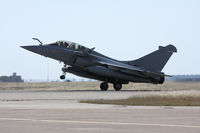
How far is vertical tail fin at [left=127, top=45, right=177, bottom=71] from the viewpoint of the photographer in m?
45.6

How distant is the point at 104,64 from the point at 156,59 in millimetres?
5304

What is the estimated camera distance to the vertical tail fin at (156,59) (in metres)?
45.6

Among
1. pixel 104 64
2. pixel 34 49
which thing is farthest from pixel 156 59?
pixel 34 49

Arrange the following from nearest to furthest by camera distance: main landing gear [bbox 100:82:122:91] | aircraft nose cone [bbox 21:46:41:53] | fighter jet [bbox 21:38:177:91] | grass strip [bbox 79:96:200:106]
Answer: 1. grass strip [bbox 79:96:200:106]
2. aircraft nose cone [bbox 21:46:41:53]
3. fighter jet [bbox 21:38:177:91]
4. main landing gear [bbox 100:82:122:91]

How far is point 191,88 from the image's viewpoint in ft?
128

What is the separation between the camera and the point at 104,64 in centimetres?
4356

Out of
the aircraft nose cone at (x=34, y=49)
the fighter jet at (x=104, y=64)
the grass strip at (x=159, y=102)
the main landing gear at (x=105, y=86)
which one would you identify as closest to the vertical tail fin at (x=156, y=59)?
the fighter jet at (x=104, y=64)

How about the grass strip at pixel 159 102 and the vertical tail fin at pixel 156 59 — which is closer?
the grass strip at pixel 159 102

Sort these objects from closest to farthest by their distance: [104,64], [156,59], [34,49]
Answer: [34,49], [104,64], [156,59]

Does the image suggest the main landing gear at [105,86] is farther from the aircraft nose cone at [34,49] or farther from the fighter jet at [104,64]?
the aircraft nose cone at [34,49]

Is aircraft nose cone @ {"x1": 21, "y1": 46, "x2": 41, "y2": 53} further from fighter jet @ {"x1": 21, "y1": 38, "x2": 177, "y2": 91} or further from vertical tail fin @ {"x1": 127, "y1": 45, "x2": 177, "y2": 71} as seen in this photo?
vertical tail fin @ {"x1": 127, "y1": 45, "x2": 177, "y2": 71}

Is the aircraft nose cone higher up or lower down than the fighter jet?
higher up

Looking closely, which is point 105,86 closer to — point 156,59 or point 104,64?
point 104,64

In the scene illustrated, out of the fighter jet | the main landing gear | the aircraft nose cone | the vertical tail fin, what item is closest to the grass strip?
the fighter jet
